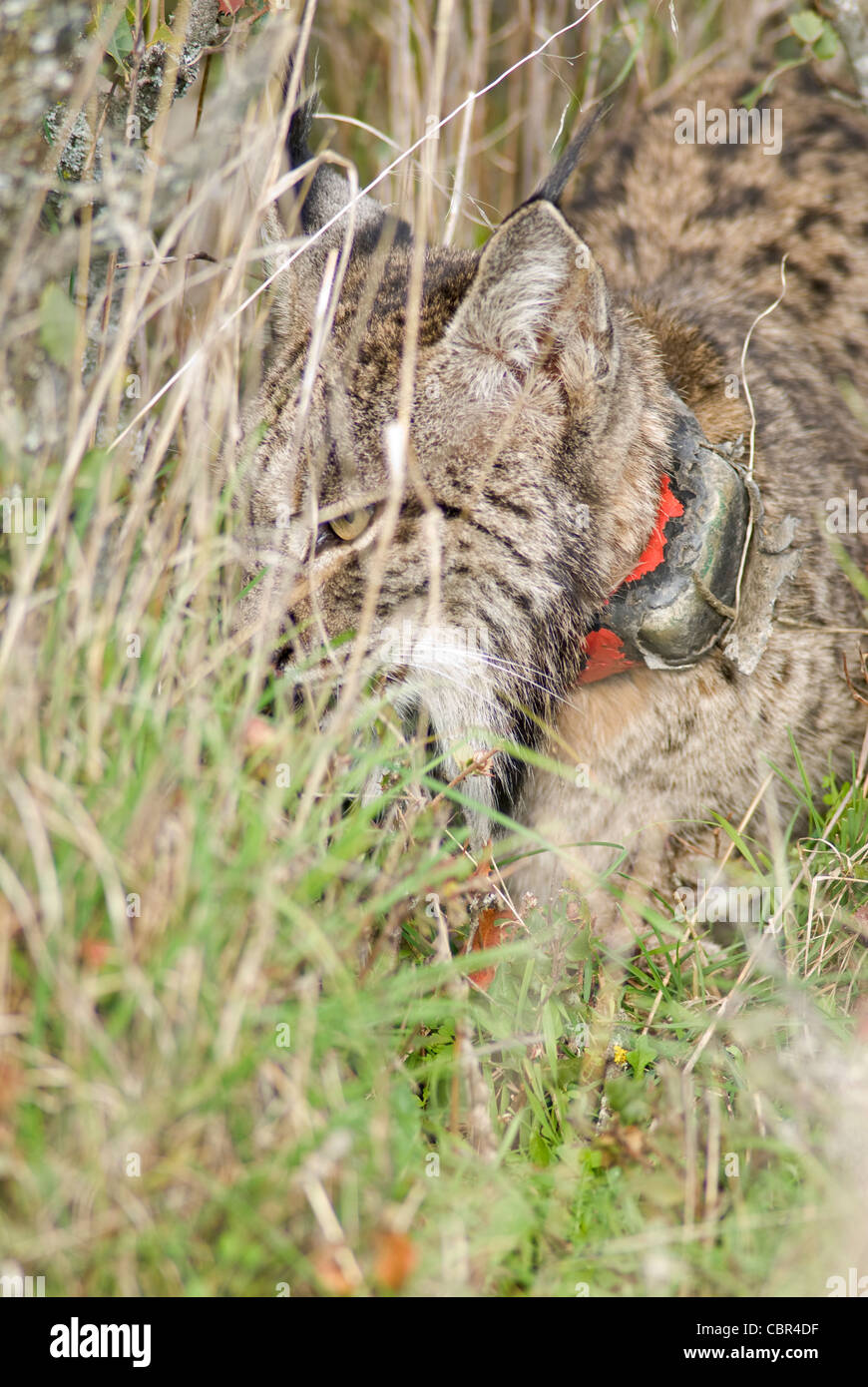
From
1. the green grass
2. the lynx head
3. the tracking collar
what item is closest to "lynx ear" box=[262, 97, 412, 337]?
the lynx head

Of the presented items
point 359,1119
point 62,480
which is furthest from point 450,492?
point 359,1119

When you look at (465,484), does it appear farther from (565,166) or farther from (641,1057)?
(641,1057)

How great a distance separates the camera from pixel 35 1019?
5.74 ft

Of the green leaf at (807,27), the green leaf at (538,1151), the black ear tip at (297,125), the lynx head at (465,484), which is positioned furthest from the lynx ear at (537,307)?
the green leaf at (807,27)

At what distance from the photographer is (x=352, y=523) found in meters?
2.66

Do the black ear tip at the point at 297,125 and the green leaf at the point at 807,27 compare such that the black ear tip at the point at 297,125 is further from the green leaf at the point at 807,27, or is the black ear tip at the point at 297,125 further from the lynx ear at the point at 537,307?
the green leaf at the point at 807,27

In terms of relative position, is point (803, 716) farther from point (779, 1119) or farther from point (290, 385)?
point (290, 385)

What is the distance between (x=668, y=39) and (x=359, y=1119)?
14.4ft

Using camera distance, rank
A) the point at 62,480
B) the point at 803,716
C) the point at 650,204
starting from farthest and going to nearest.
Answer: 1. the point at 650,204
2. the point at 803,716
3. the point at 62,480

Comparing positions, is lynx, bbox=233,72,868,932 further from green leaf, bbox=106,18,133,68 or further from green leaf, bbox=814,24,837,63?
green leaf, bbox=814,24,837,63

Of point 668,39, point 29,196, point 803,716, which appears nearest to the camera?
point 29,196

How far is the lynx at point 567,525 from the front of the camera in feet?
8.64

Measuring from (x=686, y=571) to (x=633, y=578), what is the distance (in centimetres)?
12

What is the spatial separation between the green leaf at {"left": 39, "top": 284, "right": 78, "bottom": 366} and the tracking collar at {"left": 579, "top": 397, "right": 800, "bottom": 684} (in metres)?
1.25
